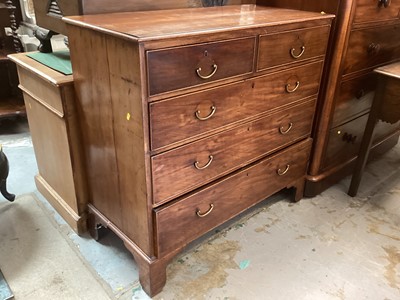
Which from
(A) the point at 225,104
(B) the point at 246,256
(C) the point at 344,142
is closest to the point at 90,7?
(A) the point at 225,104

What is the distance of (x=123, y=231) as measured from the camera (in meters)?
1.44

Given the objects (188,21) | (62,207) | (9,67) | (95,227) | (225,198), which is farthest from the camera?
(9,67)

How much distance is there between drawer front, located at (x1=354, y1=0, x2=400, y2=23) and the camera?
1.63 metres

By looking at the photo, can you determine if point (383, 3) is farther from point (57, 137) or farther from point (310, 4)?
point (57, 137)

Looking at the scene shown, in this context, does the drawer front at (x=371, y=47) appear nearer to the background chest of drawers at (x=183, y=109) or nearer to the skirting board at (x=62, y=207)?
the background chest of drawers at (x=183, y=109)

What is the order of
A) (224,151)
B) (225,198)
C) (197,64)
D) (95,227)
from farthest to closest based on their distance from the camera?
1. (95,227)
2. (225,198)
3. (224,151)
4. (197,64)

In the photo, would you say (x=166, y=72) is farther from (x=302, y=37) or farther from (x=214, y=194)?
(x=302, y=37)

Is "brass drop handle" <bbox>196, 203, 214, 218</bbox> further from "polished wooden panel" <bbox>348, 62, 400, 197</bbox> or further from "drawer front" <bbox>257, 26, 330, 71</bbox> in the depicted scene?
"polished wooden panel" <bbox>348, 62, 400, 197</bbox>

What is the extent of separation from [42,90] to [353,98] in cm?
146

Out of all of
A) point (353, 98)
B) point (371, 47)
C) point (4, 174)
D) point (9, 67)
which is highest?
point (371, 47)

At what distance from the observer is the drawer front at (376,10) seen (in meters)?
1.63

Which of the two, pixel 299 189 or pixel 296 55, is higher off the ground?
pixel 296 55

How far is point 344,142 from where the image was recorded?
2.00 meters

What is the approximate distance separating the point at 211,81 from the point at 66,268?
0.94m
